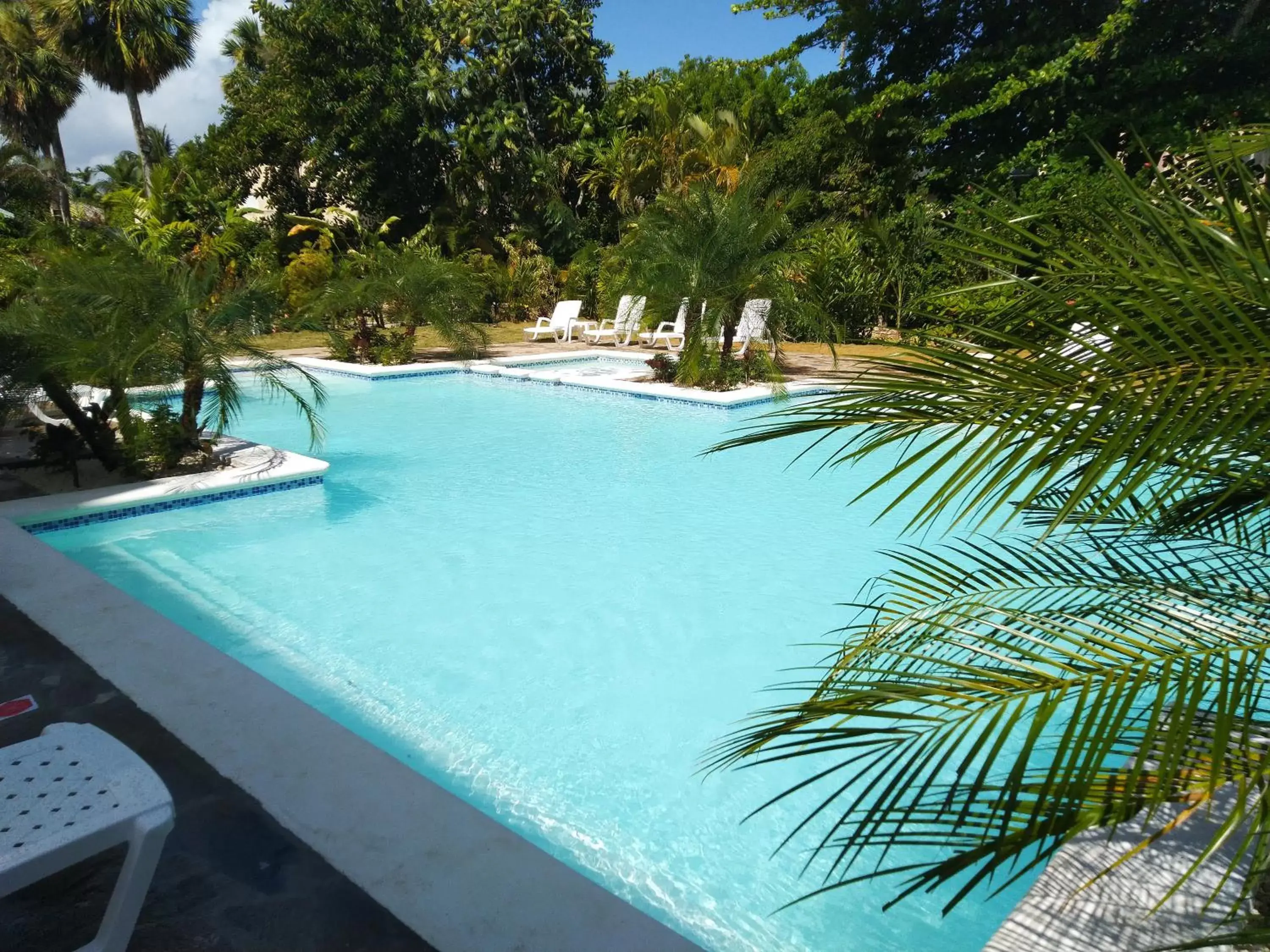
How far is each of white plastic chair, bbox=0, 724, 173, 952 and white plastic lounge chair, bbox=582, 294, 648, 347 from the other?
15.2 m

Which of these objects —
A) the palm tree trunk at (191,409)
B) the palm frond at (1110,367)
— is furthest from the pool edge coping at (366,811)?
the palm tree trunk at (191,409)

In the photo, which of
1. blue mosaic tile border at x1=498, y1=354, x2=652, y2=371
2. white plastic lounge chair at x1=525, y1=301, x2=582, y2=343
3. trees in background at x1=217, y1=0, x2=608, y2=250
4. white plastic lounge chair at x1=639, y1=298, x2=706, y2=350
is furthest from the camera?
trees in background at x1=217, y1=0, x2=608, y2=250

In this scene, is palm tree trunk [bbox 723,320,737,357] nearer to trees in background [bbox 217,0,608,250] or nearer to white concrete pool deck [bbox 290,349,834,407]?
white concrete pool deck [bbox 290,349,834,407]

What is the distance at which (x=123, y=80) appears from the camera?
87.6 ft

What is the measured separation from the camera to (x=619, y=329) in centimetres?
1902

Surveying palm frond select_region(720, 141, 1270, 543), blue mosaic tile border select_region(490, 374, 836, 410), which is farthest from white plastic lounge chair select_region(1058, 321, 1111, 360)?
blue mosaic tile border select_region(490, 374, 836, 410)

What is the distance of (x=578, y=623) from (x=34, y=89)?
38.6 meters

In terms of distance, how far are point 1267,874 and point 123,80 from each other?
3288cm

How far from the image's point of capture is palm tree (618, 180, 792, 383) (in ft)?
40.3

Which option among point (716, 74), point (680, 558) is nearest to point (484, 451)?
point (680, 558)

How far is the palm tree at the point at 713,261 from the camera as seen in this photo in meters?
12.3

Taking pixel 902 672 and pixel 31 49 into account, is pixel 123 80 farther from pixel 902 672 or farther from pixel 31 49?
pixel 902 672

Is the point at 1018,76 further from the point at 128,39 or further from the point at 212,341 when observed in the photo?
the point at 128,39

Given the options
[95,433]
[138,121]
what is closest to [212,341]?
[95,433]
